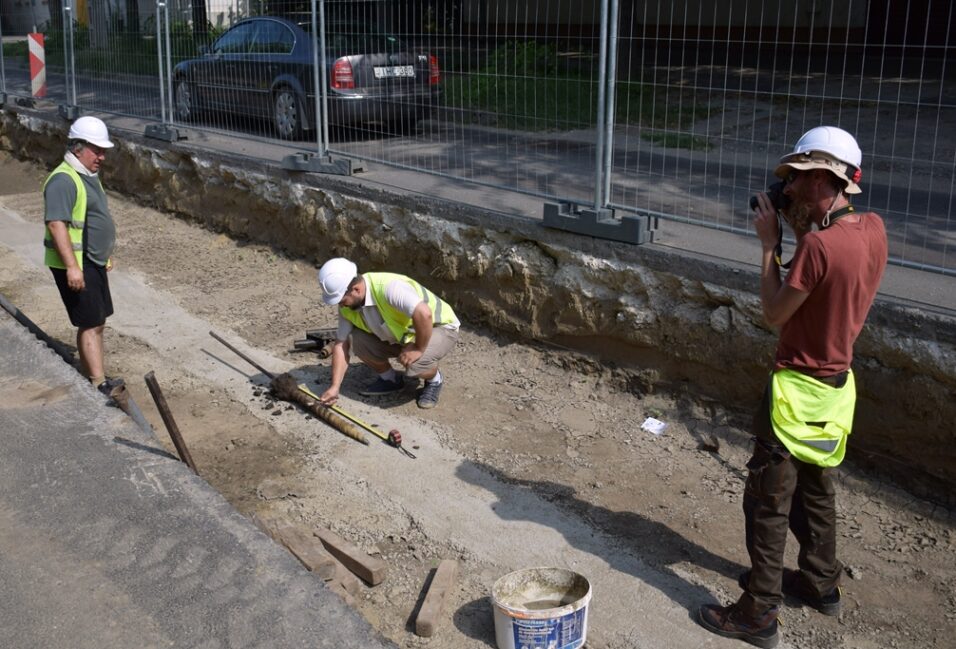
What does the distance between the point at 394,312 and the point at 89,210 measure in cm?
199

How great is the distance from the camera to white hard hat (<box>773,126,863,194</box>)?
11.5ft

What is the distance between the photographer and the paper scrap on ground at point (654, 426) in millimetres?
5793

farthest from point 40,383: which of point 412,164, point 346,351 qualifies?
point 412,164

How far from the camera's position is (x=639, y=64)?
21.2 ft

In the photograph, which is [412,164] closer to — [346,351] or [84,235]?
[346,351]

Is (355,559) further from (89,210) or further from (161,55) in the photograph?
(161,55)

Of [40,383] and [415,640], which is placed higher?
[40,383]

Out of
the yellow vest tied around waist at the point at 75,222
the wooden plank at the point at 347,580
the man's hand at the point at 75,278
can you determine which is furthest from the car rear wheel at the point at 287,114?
the wooden plank at the point at 347,580

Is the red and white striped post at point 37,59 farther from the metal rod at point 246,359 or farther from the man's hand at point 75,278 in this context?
the man's hand at point 75,278

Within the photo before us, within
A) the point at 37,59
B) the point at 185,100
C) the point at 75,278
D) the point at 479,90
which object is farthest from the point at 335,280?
the point at 37,59

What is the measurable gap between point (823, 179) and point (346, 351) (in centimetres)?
346

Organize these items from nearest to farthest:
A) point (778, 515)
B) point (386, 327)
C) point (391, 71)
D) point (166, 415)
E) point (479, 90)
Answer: point (778, 515) < point (166, 415) < point (386, 327) < point (479, 90) < point (391, 71)

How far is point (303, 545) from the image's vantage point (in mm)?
4340

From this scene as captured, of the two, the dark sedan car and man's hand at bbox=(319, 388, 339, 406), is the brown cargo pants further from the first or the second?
the dark sedan car
